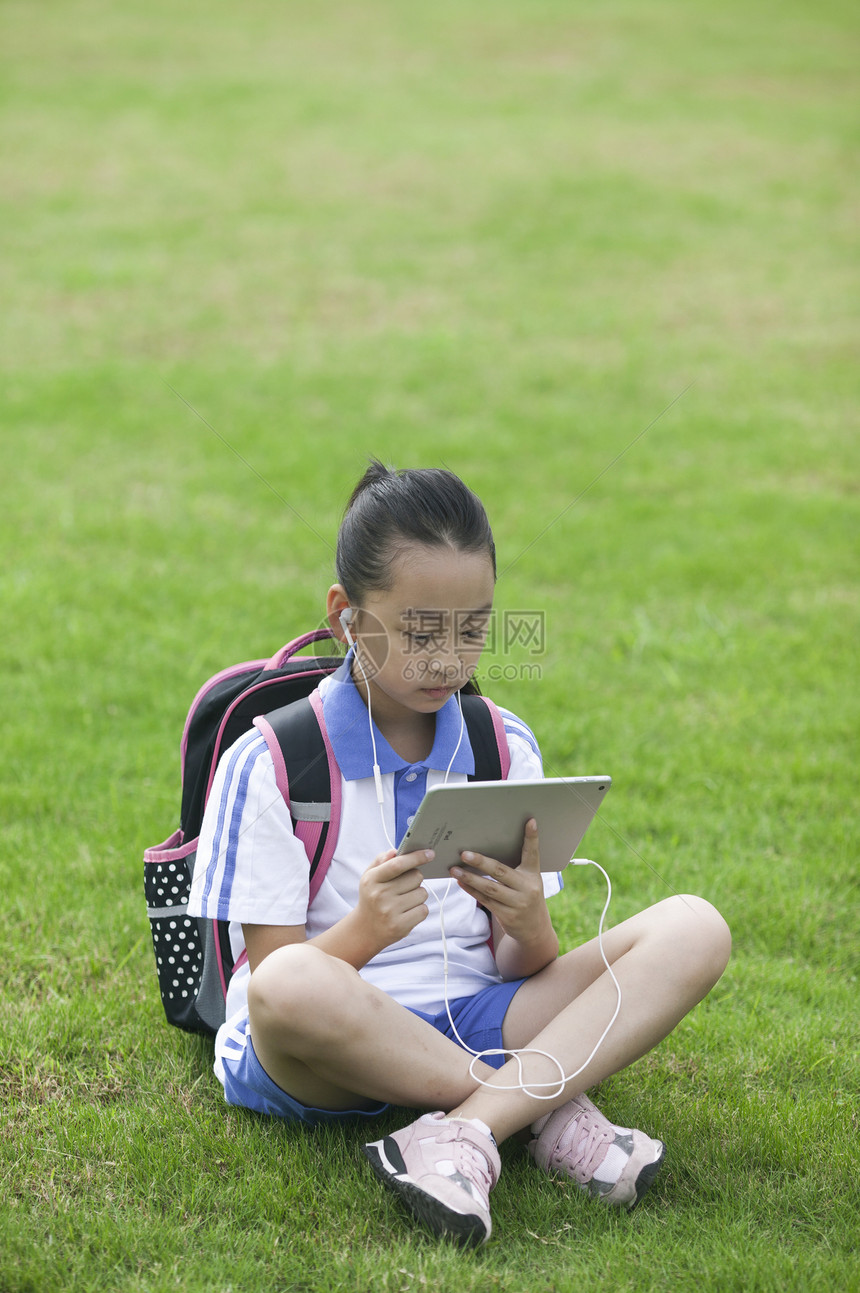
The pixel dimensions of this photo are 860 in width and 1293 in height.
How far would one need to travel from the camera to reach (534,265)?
9883 millimetres

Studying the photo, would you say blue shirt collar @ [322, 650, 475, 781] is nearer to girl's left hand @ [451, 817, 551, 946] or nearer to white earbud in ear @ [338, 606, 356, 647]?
white earbud in ear @ [338, 606, 356, 647]

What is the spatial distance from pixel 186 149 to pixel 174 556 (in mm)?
8221

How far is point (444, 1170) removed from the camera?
2.05m

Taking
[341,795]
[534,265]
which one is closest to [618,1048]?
[341,795]

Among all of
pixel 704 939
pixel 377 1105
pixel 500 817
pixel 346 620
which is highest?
pixel 346 620

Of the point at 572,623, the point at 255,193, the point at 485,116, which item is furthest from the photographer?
the point at 485,116

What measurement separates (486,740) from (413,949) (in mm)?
428

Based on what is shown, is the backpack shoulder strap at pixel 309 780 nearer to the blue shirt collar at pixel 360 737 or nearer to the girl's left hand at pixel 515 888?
the blue shirt collar at pixel 360 737

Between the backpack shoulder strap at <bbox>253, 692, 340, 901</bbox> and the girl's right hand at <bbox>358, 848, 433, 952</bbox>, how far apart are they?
0.16 meters

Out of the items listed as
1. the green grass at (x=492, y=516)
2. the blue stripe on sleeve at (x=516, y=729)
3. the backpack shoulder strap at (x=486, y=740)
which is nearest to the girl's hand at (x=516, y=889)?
the backpack shoulder strap at (x=486, y=740)

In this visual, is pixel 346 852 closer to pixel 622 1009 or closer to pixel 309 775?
pixel 309 775

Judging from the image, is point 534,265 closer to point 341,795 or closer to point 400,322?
point 400,322

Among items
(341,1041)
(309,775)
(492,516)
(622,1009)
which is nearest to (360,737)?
(309,775)

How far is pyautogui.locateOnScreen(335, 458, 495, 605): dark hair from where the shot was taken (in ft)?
7.24
